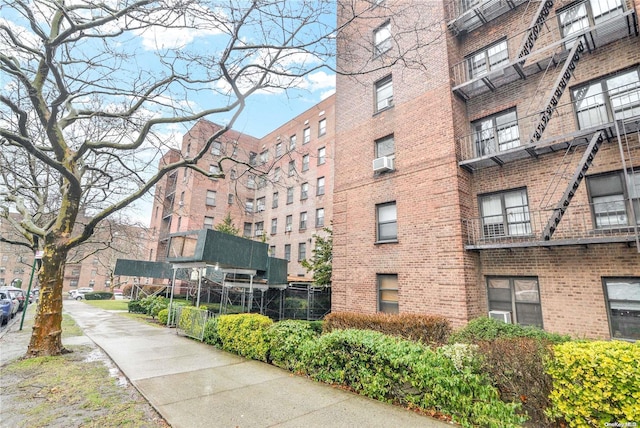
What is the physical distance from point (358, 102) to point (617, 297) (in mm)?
11514

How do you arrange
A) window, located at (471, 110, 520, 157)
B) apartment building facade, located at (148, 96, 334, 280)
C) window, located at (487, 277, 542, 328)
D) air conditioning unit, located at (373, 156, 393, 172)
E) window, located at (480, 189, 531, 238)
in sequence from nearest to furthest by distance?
window, located at (487, 277, 542, 328) → window, located at (480, 189, 531, 238) → window, located at (471, 110, 520, 157) → air conditioning unit, located at (373, 156, 393, 172) → apartment building facade, located at (148, 96, 334, 280)

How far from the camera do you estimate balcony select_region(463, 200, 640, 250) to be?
25.9 feet

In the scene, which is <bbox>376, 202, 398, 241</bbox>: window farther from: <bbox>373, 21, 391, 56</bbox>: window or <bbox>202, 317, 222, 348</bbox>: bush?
<bbox>373, 21, 391, 56</bbox>: window

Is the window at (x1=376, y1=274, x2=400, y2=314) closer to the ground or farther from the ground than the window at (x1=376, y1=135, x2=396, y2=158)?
closer to the ground

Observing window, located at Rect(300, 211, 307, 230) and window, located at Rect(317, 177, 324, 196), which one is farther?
window, located at Rect(300, 211, 307, 230)

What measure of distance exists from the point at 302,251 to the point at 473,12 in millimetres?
20604

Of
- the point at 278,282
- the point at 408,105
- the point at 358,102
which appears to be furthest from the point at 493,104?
the point at 278,282

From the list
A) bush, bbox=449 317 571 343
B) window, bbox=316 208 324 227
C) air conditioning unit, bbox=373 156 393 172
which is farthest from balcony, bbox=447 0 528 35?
window, bbox=316 208 324 227

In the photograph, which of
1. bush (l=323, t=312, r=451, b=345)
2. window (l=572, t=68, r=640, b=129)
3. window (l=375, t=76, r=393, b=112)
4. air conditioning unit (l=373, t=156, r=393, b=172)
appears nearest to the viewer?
window (l=572, t=68, r=640, b=129)

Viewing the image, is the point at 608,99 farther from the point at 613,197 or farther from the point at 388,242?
the point at 388,242

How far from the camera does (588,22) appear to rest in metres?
9.51

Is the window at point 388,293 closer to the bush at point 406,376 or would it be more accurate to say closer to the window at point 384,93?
the bush at point 406,376

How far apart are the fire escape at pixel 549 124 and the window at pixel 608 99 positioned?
27 centimetres

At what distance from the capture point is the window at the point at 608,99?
838 cm
